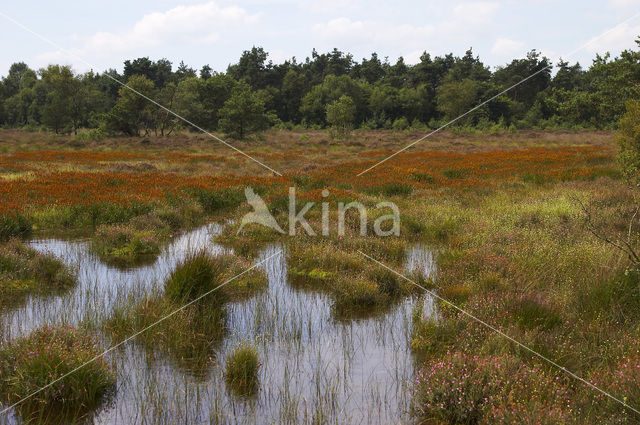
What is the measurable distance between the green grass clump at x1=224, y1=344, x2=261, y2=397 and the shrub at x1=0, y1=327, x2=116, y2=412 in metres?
1.10

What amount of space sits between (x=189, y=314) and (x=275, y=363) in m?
1.50

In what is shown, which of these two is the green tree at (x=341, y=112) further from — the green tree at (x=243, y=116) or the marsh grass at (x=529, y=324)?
the marsh grass at (x=529, y=324)

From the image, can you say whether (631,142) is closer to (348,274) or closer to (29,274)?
(348,274)

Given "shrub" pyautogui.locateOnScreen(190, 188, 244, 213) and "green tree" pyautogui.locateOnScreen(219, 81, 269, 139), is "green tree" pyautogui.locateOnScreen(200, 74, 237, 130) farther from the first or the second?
"shrub" pyautogui.locateOnScreen(190, 188, 244, 213)

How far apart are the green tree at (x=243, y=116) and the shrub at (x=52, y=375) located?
39110 millimetres

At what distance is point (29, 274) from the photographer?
778 centimetres

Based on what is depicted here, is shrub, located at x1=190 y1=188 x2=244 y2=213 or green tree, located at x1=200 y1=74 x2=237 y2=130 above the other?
green tree, located at x1=200 y1=74 x2=237 y2=130

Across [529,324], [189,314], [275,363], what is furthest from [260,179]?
[529,324]

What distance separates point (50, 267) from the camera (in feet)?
26.3

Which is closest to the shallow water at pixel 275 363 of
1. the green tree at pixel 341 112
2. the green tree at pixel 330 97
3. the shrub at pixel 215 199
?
the shrub at pixel 215 199

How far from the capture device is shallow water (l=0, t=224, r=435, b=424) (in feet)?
14.2

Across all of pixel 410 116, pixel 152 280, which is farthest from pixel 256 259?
pixel 410 116

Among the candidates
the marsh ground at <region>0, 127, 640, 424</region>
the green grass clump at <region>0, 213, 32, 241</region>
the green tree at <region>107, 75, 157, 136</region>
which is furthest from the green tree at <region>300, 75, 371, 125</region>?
the green grass clump at <region>0, 213, 32, 241</region>

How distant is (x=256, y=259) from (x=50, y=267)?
3.48m
